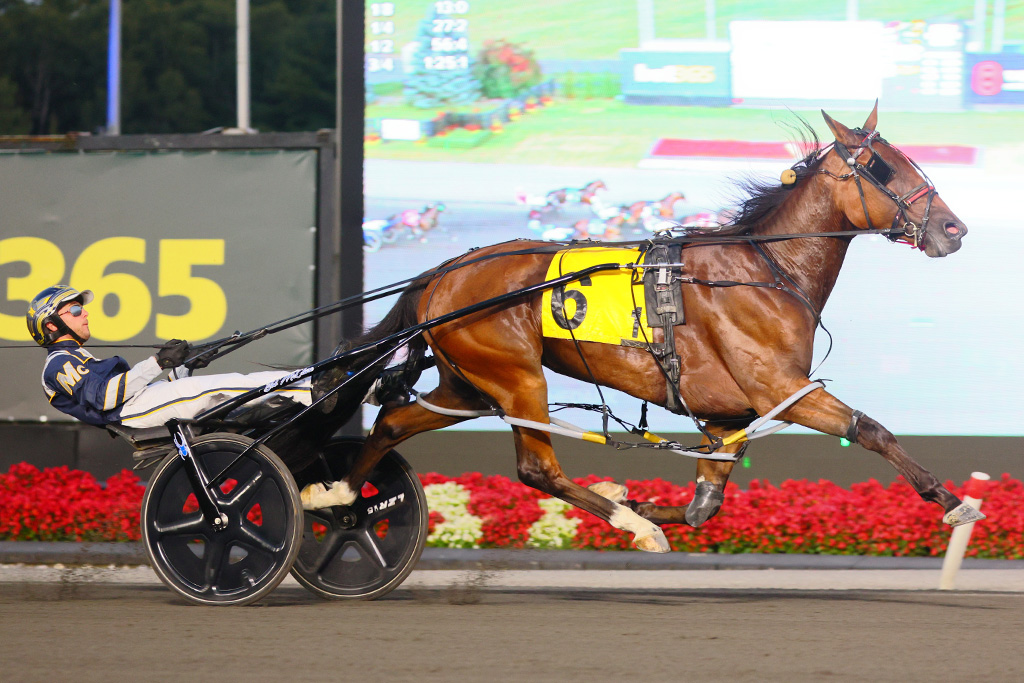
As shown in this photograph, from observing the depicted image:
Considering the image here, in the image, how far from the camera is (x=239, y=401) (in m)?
5.35

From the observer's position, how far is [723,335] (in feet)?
16.7

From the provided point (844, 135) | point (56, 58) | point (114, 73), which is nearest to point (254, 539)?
point (844, 135)

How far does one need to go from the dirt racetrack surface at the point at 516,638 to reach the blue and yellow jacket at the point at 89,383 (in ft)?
3.01

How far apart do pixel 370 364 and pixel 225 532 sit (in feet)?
3.43

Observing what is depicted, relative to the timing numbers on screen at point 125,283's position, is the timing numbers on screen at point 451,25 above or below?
above

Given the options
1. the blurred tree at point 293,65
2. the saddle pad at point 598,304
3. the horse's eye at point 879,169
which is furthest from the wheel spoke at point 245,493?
the blurred tree at point 293,65

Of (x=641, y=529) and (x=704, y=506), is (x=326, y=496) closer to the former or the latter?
(x=641, y=529)

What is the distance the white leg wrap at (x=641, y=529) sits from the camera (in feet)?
16.8

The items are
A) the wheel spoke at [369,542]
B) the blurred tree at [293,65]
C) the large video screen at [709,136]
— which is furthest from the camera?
the blurred tree at [293,65]

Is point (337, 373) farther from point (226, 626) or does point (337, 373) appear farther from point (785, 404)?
point (785, 404)

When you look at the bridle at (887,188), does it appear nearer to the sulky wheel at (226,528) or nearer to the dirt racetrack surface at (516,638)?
the dirt racetrack surface at (516,638)

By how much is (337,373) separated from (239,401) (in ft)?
1.65

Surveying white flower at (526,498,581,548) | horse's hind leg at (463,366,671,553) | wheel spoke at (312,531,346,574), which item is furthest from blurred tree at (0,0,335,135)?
horse's hind leg at (463,366,671,553)

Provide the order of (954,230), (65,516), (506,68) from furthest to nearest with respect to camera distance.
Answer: (506,68)
(65,516)
(954,230)
